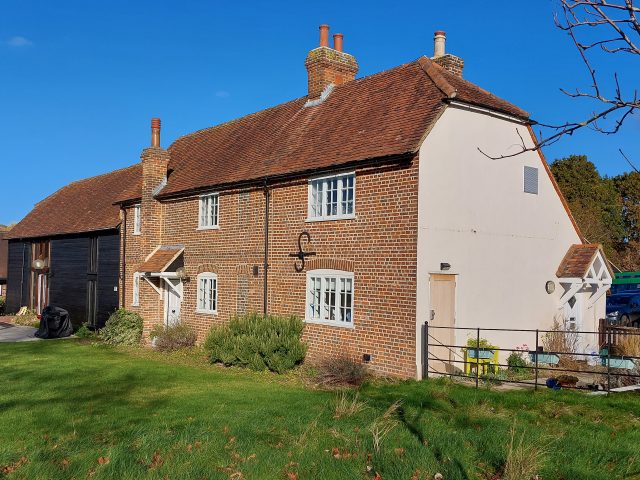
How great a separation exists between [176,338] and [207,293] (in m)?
1.75

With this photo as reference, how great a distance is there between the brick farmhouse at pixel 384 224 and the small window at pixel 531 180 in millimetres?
57

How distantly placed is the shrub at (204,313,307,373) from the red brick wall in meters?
0.52

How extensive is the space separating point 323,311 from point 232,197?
538 cm

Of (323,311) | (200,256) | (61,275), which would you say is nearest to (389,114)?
(323,311)

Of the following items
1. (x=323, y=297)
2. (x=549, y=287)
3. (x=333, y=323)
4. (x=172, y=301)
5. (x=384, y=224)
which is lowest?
(x=333, y=323)

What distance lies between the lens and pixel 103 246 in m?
25.8

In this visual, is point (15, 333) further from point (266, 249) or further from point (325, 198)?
point (325, 198)

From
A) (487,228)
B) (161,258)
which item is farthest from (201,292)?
(487,228)

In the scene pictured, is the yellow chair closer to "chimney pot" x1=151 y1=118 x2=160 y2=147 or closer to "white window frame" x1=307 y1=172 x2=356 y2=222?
"white window frame" x1=307 y1=172 x2=356 y2=222

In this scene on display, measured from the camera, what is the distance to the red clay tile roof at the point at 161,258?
2056 cm

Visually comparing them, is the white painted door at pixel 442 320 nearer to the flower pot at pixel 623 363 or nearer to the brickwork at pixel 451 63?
the flower pot at pixel 623 363

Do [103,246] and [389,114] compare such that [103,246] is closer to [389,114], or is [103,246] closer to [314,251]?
[314,251]

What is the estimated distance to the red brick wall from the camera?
537 inches

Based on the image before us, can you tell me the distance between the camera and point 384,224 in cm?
1417
